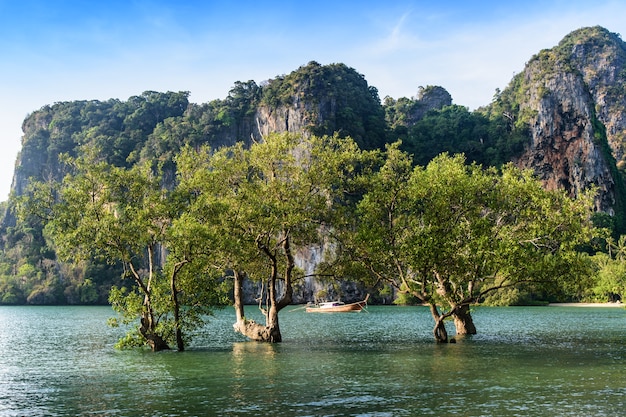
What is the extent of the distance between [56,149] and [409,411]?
182884mm

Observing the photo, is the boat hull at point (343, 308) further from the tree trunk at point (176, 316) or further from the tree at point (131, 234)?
the tree at point (131, 234)

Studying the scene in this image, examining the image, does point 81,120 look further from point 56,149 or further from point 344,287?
point 344,287

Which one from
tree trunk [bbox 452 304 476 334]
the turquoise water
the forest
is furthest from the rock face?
the forest

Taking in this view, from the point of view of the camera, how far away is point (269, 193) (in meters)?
38.4

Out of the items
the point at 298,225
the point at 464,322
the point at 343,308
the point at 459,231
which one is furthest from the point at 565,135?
the point at 298,225

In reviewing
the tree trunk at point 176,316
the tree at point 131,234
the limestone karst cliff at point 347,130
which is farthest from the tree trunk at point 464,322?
the limestone karst cliff at point 347,130

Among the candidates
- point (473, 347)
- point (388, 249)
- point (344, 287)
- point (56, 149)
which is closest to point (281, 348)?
point (388, 249)

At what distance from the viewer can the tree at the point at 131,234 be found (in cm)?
3425

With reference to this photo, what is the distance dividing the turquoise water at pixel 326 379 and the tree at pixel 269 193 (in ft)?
18.1

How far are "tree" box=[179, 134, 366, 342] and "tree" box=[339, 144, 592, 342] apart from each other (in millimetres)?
2745

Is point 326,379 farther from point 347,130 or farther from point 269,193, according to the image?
point 347,130

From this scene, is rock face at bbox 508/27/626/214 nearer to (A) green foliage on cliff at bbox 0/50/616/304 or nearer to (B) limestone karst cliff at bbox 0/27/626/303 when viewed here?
(B) limestone karst cliff at bbox 0/27/626/303

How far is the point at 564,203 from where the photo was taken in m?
39.1

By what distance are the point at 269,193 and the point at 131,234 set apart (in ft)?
27.7
